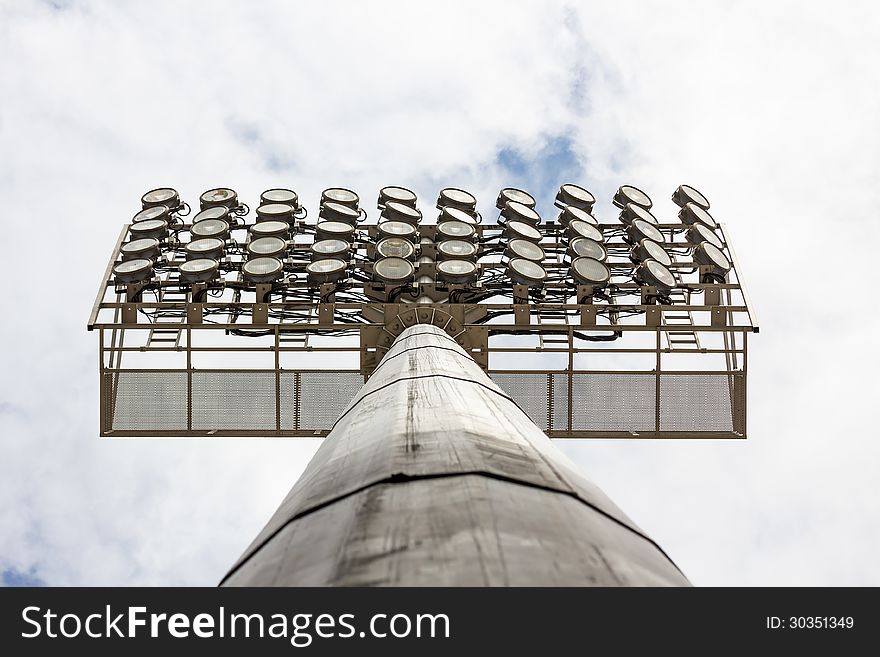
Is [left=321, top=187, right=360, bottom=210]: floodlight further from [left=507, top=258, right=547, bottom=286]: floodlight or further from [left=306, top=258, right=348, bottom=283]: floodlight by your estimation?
[left=507, top=258, right=547, bottom=286]: floodlight

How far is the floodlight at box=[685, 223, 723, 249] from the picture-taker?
69.5 ft

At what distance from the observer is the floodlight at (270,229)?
2069cm

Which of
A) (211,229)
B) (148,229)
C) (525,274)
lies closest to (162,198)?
(148,229)

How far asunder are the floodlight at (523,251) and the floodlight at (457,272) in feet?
3.39

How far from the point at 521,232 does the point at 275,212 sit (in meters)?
5.53

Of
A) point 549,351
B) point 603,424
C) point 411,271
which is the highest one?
point 411,271

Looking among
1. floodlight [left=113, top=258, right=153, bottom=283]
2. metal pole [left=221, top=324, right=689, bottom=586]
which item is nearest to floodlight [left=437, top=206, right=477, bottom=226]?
floodlight [left=113, top=258, right=153, bottom=283]

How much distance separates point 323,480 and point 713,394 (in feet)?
54.1

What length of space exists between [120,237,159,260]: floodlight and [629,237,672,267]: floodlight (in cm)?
1003

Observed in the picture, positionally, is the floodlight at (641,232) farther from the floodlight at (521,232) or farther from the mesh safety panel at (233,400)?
the mesh safety panel at (233,400)

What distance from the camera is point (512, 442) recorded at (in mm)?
3965

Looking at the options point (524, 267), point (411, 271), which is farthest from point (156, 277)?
point (524, 267)

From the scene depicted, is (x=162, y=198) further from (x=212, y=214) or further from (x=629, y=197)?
(x=629, y=197)
